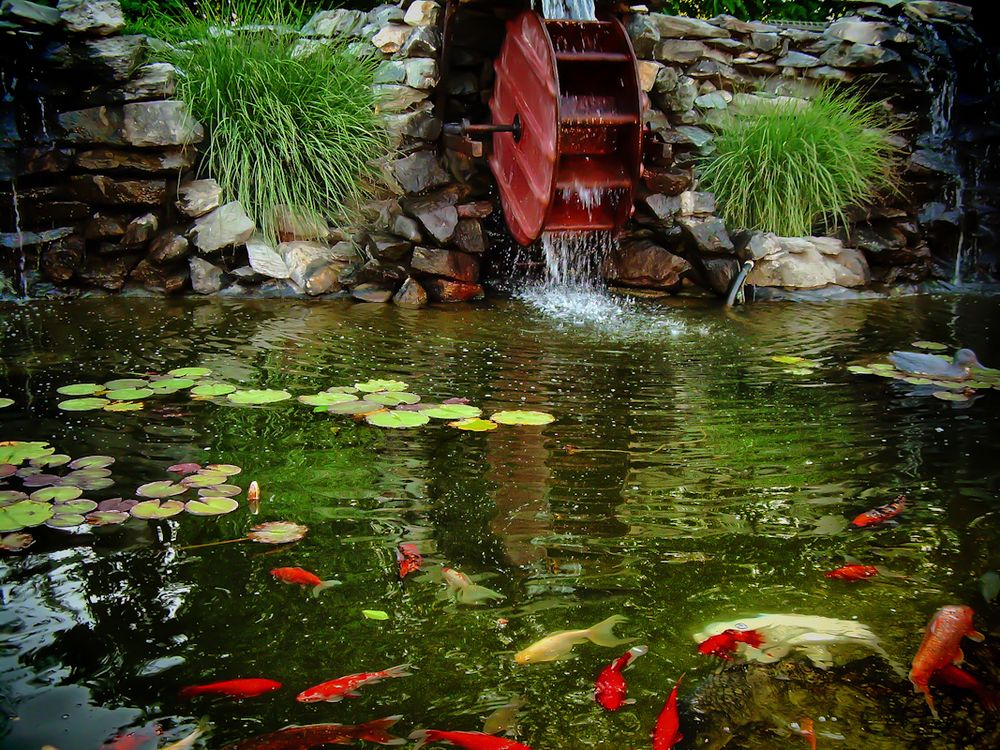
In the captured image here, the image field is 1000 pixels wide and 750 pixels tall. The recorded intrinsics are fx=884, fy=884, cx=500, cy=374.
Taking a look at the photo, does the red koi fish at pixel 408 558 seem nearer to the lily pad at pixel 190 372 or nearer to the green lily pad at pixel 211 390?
the green lily pad at pixel 211 390

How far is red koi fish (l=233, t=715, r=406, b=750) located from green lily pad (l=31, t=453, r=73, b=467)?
5.21 feet

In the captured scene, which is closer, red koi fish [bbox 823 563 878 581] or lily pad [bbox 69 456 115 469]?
red koi fish [bbox 823 563 878 581]

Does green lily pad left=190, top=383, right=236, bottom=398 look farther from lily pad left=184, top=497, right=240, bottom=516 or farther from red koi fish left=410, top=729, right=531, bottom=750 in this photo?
red koi fish left=410, top=729, right=531, bottom=750

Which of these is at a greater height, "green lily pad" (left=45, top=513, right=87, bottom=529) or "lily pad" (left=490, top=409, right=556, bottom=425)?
"lily pad" (left=490, top=409, right=556, bottom=425)

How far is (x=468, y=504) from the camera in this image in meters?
2.64

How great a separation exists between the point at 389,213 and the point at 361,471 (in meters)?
3.48

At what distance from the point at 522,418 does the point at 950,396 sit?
191 cm

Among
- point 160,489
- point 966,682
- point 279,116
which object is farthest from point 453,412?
point 279,116

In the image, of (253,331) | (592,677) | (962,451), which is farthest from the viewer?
(253,331)

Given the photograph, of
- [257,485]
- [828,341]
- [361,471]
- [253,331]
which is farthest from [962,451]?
[253,331]

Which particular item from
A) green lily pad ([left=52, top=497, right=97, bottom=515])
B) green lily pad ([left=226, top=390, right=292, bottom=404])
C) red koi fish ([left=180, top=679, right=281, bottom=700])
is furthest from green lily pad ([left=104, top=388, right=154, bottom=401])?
red koi fish ([left=180, top=679, right=281, bottom=700])

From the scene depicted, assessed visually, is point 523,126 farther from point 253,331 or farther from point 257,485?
point 257,485

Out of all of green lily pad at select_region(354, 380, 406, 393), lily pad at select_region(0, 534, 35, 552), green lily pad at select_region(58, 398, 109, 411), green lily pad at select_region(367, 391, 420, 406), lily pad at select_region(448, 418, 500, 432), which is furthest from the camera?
green lily pad at select_region(354, 380, 406, 393)

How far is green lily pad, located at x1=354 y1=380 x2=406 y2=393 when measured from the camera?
3.66 m
